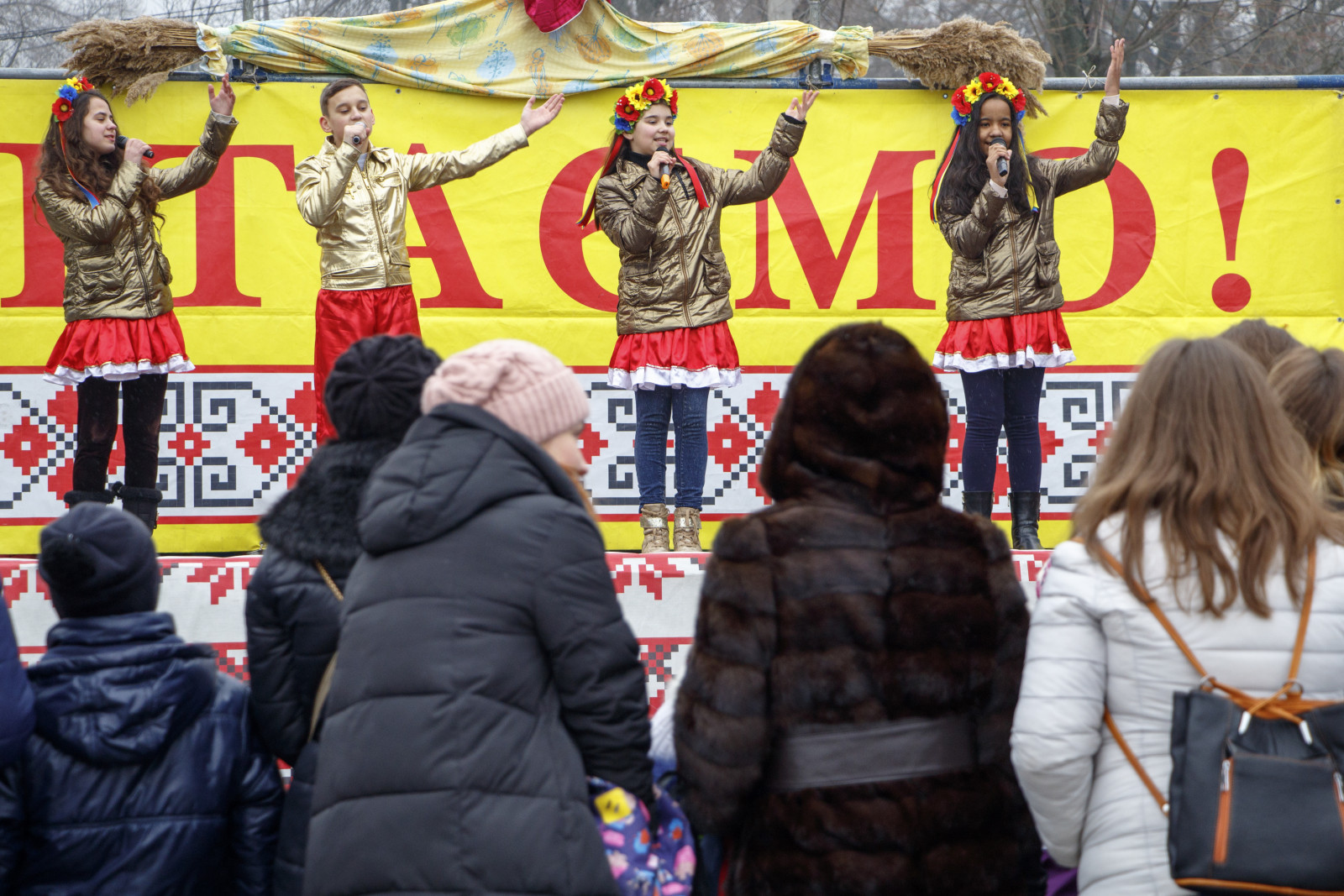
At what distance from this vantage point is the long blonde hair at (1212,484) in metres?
1.83

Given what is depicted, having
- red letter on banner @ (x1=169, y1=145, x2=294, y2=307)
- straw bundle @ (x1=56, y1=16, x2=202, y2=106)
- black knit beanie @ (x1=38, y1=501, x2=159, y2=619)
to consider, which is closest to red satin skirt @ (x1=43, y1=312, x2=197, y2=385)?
red letter on banner @ (x1=169, y1=145, x2=294, y2=307)

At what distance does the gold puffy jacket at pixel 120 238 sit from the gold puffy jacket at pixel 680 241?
1579 millimetres

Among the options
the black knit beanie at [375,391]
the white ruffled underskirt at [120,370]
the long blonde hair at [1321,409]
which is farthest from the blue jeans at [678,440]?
the long blonde hair at [1321,409]

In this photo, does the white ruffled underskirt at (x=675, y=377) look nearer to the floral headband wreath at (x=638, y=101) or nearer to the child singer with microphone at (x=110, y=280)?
the floral headband wreath at (x=638, y=101)

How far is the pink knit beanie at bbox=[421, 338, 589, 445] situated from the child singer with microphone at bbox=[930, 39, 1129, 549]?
3205 mm

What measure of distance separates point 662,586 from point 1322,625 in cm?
254

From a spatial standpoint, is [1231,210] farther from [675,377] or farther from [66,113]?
[66,113]

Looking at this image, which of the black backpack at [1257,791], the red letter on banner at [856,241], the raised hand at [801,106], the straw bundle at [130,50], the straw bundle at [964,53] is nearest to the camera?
the black backpack at [1257,791]

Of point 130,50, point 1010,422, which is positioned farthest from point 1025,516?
point 130,50

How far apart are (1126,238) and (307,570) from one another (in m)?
4.99

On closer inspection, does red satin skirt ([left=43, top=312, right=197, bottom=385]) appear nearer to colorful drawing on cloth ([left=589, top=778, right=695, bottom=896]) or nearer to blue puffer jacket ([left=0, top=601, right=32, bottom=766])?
blue puffer jacket ([left=0, top=601, right=32, bottom=766])

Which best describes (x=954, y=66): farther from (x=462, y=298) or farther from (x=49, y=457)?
(x=49, y=457)

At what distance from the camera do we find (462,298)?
19.7ft

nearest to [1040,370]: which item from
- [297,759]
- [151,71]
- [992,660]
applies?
[992,660]
